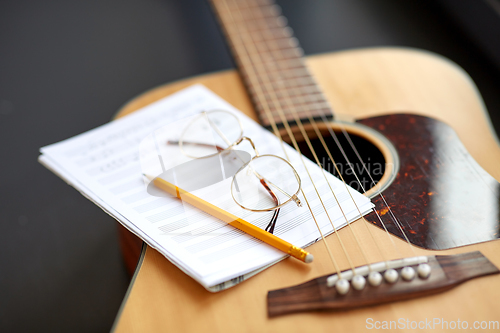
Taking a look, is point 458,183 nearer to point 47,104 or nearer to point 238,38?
point 238,38

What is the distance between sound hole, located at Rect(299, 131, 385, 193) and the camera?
0.62 metres

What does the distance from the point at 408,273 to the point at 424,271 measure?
0.8 inches

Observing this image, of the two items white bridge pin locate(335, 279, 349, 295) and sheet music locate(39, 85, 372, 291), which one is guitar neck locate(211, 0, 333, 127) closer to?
sheet music locate(39, 85, 372, 291)

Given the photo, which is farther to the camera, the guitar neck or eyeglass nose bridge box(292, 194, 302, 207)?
the guitar neck

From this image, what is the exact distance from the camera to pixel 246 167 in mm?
582

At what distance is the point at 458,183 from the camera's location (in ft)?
1.86

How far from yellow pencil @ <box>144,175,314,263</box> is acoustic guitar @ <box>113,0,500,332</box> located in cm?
2

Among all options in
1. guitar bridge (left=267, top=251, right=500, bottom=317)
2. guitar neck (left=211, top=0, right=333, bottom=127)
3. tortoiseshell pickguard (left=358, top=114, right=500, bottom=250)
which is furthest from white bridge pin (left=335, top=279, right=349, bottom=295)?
guitar neck (left=211, top=0, right=333, bottom=127)

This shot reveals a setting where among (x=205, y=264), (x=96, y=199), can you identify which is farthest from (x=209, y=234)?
(x=96, y=199)

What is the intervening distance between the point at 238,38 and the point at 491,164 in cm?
56

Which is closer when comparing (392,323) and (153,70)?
(392,323)

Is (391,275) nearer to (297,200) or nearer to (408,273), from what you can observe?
(408,273)

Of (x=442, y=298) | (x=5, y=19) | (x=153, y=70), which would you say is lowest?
(x=442, y=298)

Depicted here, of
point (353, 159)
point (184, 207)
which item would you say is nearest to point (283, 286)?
point (184, 207)
